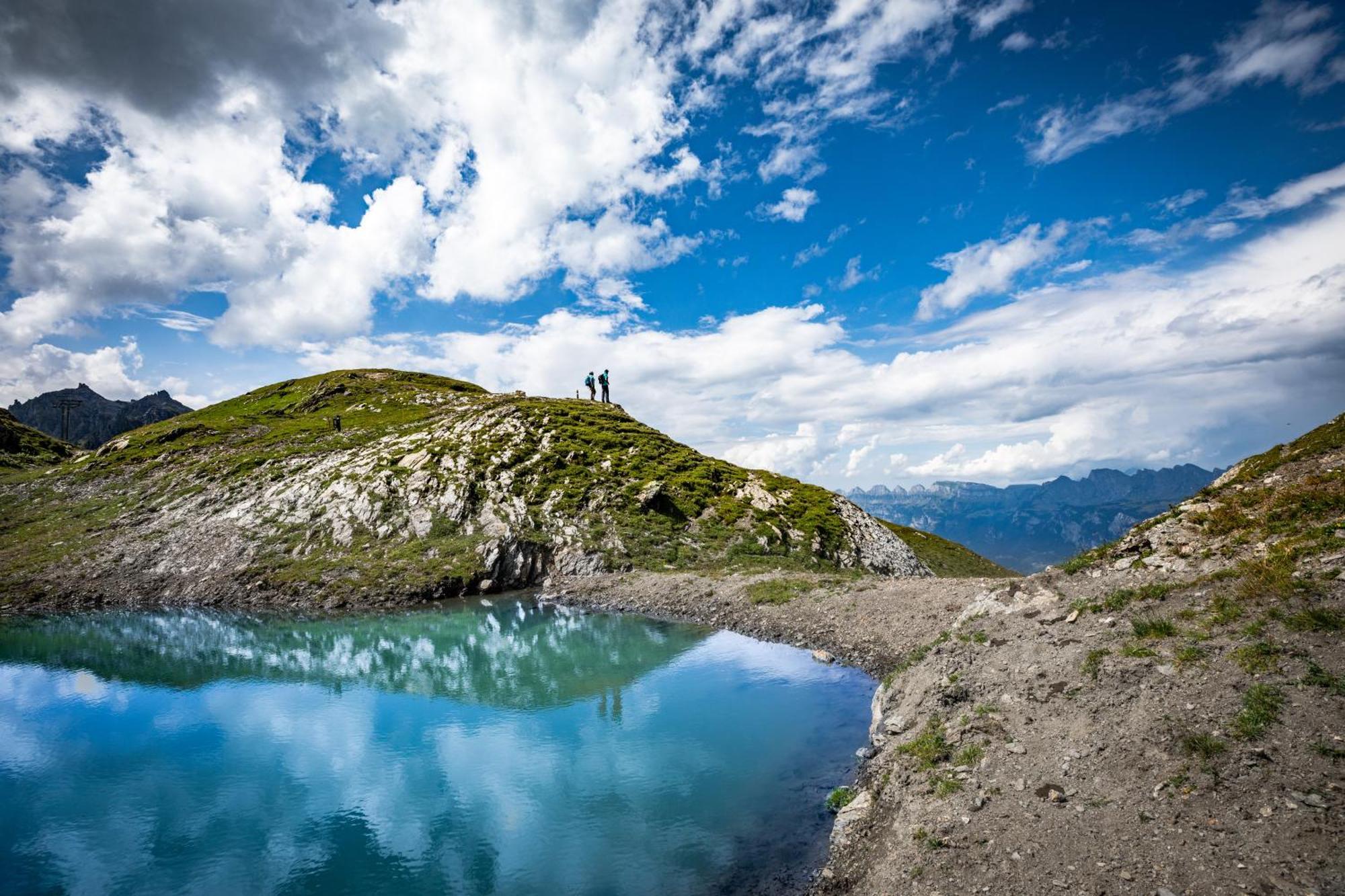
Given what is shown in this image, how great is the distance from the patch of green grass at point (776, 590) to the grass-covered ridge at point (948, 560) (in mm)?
37203

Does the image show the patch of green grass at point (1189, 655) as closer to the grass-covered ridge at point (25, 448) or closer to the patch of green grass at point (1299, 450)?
the patch of green grass at point (1299, 450)

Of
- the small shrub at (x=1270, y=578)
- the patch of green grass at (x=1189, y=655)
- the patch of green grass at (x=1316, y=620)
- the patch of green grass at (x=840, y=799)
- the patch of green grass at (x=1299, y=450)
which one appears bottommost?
the patch of green grass at (x=840, y=799)

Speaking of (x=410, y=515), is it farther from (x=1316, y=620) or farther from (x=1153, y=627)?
(x=1316, y=620)

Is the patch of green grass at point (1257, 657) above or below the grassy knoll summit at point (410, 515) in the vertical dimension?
below

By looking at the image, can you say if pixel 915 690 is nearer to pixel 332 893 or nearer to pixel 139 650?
pixel 332 893

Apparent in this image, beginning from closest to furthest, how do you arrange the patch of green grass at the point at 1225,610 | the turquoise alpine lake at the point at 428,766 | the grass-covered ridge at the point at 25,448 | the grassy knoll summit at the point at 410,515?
the patch of green grass at the point at 1225,610 < the turquoise alpine lake at the point at 428,766 < the grassy knoll summit at the point at 410,515 < the grass-covered ridge at the point at 25,448

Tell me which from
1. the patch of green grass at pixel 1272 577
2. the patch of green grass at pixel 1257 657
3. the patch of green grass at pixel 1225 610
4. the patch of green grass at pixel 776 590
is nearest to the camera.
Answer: the patch of green grass at pixel 1257 657

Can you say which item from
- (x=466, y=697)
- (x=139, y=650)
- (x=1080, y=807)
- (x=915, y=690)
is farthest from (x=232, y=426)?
(x=1080, y=807)

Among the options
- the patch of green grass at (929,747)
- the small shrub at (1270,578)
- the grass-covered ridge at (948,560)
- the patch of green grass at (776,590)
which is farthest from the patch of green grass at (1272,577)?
the grass-covered ridge at (948,560)

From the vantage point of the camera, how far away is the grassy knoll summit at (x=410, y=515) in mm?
61000

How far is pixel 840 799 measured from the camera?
1991 cm

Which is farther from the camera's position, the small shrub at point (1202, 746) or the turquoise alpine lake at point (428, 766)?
the turquoise alpine lake at point (428, 766)

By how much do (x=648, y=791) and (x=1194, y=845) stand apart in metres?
15.7

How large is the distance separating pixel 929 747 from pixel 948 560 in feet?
249
